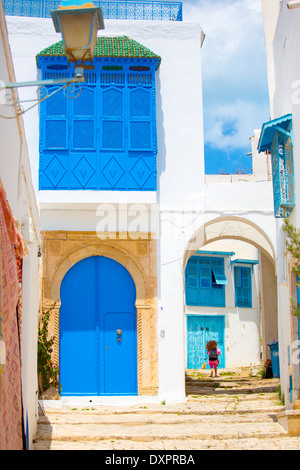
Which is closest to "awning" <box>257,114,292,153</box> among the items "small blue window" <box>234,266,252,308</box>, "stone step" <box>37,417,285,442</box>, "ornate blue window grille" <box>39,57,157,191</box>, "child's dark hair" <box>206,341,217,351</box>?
"ornate blue window grille" <box>39,57,157,191</box>

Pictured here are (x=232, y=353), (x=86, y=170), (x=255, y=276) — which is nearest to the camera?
(x=86, y=170)

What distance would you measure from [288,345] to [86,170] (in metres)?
5.12

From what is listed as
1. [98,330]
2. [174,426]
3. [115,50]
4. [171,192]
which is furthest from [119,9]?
[174,426]

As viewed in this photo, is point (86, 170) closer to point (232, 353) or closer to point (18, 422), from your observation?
point (18, 422)

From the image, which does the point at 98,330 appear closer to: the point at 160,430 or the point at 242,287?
the point at 160,430

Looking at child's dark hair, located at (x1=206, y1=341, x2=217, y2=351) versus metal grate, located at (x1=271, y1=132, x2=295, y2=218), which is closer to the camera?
metal grate, located at (x1=271, y1=132, x2=295, y2=218)

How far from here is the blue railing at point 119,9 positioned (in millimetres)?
13547

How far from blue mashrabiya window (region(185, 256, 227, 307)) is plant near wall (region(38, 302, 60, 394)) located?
9982 mm

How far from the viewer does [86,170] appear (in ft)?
40.9

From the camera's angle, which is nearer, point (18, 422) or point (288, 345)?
point (18, 422)

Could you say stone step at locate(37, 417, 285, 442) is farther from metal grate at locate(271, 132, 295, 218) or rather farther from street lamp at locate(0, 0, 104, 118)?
street lamp at locate(0, 0, 104, 118)

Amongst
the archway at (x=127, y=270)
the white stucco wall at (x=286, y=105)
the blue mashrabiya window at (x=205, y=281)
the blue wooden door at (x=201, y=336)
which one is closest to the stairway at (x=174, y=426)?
the white stucco wall at (x=286, y=105)

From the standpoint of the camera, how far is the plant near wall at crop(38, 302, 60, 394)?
11969 millimetres
